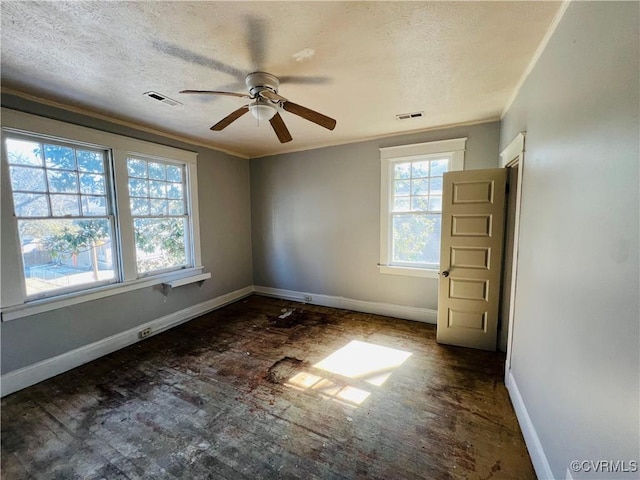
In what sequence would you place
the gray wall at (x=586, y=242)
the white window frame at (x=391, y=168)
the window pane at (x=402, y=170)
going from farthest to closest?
1. the window pane at (x=402, y=170)
2. the white window frame at (x=391, y=168)
3. the gray wall at (x=586, y=242)

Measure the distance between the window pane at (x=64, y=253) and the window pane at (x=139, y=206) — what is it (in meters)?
0.33

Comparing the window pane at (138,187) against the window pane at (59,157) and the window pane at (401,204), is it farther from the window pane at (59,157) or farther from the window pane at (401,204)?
the window pane at (401,204)

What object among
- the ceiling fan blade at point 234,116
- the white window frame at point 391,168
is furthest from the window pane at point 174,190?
the white window frame at point 391,168

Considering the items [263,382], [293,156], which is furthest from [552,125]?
[293,156]

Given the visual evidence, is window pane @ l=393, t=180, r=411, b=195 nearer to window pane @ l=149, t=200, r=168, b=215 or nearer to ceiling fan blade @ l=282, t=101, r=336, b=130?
ceiling fan blade @ l=282, t=101, r=336, b=130

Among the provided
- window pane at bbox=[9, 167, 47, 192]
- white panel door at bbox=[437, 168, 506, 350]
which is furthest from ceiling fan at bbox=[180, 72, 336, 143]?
window pane at bbox=[9, 167, 47, 192]

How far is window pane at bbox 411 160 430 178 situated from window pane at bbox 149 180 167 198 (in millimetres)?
3414

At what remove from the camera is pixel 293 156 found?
443cm

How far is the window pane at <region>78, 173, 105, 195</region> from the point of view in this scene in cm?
280

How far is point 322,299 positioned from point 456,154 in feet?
9.49

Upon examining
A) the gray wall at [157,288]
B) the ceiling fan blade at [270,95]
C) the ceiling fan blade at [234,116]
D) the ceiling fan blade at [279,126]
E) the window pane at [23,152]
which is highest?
the ceiling fan blade at [270,95]

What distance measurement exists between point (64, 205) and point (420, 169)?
161 inches

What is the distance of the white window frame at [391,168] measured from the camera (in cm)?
335

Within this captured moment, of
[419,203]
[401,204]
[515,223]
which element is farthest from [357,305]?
[515,223]
